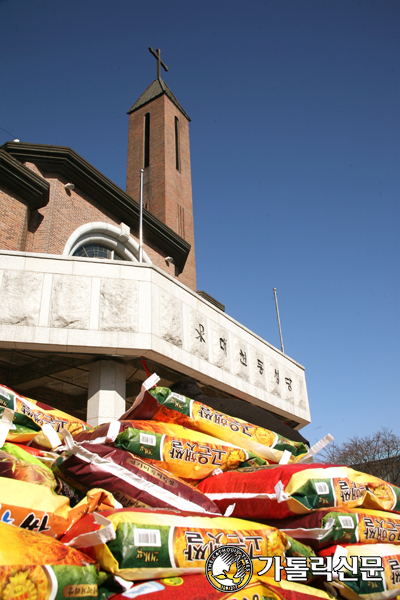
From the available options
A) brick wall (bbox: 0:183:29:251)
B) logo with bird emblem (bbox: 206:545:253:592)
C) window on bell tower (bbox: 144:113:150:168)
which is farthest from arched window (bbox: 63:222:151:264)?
logo with bird emblem (bbox: 206:545:253:592)

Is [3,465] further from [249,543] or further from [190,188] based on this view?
[190,188]

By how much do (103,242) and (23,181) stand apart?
10.7 ft

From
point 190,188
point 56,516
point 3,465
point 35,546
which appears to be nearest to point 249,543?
point 56,516

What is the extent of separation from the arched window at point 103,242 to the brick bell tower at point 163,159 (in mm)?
3768

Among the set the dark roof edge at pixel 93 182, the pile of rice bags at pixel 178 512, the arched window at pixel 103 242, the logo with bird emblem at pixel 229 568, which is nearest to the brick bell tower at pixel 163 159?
the dark roof edge at pixel 93 182

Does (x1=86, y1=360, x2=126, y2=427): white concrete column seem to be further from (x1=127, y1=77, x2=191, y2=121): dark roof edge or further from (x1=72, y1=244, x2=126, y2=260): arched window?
(x1=127, y1=77, x2=191, y2=121): dark roof edge

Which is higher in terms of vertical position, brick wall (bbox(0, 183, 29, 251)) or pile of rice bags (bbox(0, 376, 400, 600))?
brick wall (bbox(0, 183, 29, 251))

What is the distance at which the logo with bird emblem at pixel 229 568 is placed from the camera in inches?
91.0

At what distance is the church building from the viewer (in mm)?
7277

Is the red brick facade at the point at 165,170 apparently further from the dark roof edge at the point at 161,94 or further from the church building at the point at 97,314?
the church building at the point at 97,314

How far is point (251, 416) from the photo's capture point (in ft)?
22.2

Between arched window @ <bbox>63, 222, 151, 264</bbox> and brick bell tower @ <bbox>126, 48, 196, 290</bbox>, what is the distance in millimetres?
3768

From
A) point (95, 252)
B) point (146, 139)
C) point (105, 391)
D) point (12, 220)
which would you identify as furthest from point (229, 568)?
point (146, 139)

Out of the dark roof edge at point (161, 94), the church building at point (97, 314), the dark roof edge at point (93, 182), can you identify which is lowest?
the church building at point (97, 314)
